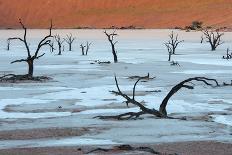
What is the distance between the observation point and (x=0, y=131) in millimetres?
8656

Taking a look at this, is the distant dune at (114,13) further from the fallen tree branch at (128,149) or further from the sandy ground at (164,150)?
the fallen tree branch at (128,149)

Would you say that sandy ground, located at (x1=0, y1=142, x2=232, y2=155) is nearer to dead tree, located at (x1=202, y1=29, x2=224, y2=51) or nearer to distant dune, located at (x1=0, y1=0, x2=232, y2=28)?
dead tree, located at (x1=202, y1=29, x2=224, y2=51)

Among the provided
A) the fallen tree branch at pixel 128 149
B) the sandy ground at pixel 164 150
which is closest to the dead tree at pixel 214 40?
the sandy ground at pixel 164 150

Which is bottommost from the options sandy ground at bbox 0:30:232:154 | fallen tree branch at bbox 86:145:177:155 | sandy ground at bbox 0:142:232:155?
sandy ground at bbox 0:30:232:154

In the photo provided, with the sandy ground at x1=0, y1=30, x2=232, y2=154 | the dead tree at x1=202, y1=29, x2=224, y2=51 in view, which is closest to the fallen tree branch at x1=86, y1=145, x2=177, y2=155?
the sandy ground at x1=0, y1=30, x2=232, y2=154

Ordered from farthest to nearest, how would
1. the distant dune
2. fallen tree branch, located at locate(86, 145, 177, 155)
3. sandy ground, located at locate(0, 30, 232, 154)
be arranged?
the distant dune → sandy ground, located at locate(0, 30, 232, 154) → fallen tree branch, located at locate(86, 145, 177, 155)

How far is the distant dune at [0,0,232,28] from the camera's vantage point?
271 ft

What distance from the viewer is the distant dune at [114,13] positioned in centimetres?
8275

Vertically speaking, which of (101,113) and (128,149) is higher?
(128,149)

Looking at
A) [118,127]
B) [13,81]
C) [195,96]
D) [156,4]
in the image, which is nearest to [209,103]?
[195,96]

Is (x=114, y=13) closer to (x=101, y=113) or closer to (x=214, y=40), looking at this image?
(x=214, y=40)

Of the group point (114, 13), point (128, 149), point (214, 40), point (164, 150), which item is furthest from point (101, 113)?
point (114, 13)

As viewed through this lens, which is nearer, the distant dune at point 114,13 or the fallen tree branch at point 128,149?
the fallen tree branch at point 128,149

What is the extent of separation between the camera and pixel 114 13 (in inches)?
3775
